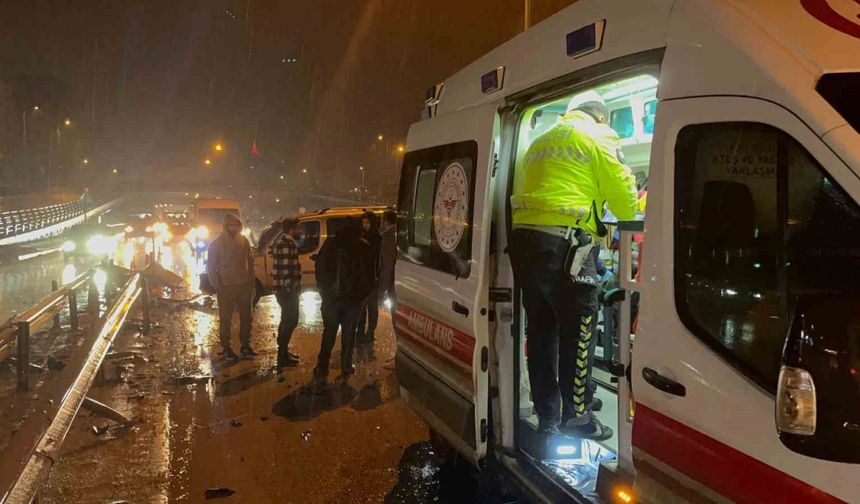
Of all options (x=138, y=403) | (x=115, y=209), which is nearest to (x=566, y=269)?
(x=138, y=403)

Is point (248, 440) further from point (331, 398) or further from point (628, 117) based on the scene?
point (628, 117)

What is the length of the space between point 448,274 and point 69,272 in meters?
20.2

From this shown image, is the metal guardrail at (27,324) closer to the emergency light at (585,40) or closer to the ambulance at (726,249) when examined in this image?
the ambulance at (726,249)

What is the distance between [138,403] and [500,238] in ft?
14.7

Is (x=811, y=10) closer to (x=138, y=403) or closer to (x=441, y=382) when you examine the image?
(x=441, y=382)

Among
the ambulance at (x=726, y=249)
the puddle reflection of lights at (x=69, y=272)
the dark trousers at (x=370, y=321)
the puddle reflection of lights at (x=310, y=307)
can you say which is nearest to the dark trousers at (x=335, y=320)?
the dark trousers at (x=370, y=321)

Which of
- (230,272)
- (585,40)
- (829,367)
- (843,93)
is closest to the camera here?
(829,367)

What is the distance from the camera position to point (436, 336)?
427 centimetres

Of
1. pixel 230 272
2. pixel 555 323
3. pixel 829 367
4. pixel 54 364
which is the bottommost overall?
pixel 54 364

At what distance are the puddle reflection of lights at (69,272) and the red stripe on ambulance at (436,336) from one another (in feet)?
54.7

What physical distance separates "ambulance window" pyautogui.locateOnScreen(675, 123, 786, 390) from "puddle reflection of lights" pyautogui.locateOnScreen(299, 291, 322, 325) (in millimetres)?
8915

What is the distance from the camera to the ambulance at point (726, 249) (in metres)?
1.62

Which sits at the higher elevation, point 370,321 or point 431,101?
point 431,101

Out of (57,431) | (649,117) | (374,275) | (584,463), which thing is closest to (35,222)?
(374,275)
